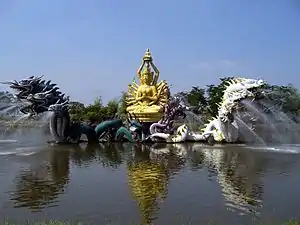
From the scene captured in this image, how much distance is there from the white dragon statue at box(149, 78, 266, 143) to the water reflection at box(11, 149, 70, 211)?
777 cm

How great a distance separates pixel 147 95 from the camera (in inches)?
853

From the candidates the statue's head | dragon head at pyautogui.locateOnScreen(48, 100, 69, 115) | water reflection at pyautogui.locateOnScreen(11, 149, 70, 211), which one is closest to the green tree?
the statue's head

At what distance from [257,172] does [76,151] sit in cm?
772

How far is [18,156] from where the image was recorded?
1408 cm

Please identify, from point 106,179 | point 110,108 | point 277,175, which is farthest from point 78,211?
point 110,108

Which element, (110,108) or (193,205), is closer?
(193,205)

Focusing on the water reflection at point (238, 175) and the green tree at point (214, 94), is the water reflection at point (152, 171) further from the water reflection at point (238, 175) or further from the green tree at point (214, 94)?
the green tree at point (214, 94)

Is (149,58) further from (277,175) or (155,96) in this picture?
(277,175)

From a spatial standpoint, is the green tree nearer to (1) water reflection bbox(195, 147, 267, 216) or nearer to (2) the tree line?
(2) the tree line

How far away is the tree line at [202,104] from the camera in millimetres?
31469

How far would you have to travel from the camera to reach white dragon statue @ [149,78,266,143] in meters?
17.8

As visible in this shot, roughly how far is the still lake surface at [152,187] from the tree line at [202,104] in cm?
1442

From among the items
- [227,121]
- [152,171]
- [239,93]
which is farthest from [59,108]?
[152,171]

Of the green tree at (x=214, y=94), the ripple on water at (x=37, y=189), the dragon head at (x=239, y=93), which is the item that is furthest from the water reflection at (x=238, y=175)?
the green tree at (x=214, y=94)
